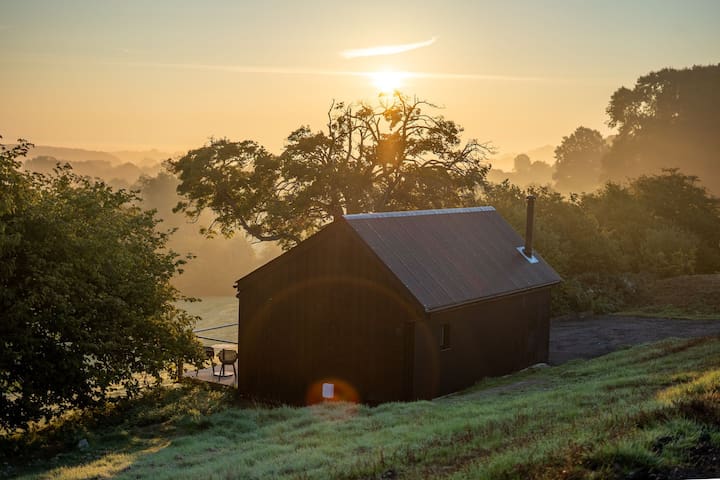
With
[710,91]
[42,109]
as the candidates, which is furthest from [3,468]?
[710,91]

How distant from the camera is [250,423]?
1919cm

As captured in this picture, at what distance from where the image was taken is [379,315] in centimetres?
2269

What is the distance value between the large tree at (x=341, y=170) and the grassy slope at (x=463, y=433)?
66.7ft

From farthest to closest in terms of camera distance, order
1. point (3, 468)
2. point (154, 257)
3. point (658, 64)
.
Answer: point (154, 257) → point (3, 468) → point (658, 64)

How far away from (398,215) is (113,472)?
1392 centimetres

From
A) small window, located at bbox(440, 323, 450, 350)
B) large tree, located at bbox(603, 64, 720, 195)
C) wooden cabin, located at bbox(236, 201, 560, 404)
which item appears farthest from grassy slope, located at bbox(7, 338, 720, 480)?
large tree, located at bbox(603, 64, 720, 195)

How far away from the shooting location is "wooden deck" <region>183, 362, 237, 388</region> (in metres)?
27.8

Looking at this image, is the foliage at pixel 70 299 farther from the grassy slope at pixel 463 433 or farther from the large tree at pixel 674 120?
the large tree at pixel 674 120

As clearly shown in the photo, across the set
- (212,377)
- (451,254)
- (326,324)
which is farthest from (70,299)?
(451,254)

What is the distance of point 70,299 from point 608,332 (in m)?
24.1

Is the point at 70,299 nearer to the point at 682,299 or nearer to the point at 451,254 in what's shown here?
the point at 451,254

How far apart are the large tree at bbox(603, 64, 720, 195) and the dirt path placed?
22454 millimetres

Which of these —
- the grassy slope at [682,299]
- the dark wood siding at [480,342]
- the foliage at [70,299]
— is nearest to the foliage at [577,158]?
the grassy slope at [682,299]

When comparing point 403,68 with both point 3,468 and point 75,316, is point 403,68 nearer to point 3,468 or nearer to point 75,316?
point 75,316
